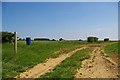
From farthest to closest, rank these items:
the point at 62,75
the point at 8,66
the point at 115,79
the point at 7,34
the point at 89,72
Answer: the point at 7,34
the point at 8,66
the point at 89,72
the point at 62,75
the point at 115,79

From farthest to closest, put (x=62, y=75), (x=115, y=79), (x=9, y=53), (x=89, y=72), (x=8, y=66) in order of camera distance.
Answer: (x=9, y=53) → (x=8, y=66) → (x=89, y=72) → (x=62, y=75) → (x=115, y=79)

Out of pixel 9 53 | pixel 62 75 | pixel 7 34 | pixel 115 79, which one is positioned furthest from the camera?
pixel 7 34

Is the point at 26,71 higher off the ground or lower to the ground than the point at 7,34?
lower

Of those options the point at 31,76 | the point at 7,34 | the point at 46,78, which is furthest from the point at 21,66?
the point at 7,34

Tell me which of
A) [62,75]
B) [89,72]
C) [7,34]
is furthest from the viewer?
[7,34]

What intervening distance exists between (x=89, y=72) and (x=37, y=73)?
258 cm

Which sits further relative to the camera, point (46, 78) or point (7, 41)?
point (7, 41)

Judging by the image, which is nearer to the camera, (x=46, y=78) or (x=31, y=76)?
(x=46, y=78)

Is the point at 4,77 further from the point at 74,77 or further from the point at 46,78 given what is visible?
the point at 74,77

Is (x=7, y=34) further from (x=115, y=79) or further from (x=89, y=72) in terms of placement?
(x=115, y=79)

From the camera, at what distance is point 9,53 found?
2267 cm

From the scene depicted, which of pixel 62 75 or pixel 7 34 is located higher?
pixel 7 34

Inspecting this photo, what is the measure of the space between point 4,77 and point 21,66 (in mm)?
3973

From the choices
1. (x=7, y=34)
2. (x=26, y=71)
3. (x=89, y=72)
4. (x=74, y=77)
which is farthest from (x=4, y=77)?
(x=7, y=34)
